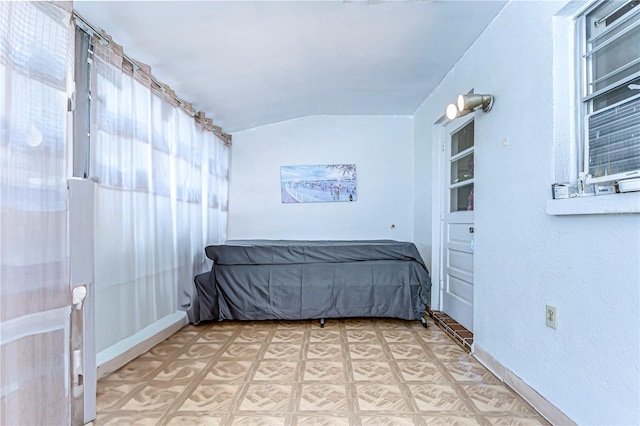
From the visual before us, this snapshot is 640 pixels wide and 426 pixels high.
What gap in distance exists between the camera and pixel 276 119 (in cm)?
407

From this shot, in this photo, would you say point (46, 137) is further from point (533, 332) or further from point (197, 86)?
point (533, 332)

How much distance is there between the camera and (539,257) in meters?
1.59

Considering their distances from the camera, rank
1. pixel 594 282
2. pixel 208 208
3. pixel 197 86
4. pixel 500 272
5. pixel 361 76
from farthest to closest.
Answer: pixel 208 208
pixel 361 76
pixel 197 86
pixel 500 272
pixel 594 282

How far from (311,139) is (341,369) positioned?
9.70 ft

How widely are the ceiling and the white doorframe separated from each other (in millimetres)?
491

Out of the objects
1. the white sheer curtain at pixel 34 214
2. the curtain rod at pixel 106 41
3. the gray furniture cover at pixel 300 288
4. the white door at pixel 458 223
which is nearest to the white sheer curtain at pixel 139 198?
the curtain rod at pixel 106 41

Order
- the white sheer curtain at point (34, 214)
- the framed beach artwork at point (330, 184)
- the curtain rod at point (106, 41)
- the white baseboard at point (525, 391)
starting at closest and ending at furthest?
the white sheer curtain at point (34, 214)
the white baseboard at point (525, 391)
the curtain rod at point (106, 41)
the framed beach artwork at point (330, 184)

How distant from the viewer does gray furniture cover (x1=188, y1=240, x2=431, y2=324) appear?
9.45ft

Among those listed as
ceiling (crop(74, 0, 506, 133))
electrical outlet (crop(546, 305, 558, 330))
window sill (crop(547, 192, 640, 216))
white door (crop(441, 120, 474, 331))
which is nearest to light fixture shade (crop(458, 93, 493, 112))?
ceiling (crop(74, 0, 506, 133))

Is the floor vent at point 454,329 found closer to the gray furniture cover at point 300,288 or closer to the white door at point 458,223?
the white door at point 458,223

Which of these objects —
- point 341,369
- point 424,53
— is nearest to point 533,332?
point 341,369

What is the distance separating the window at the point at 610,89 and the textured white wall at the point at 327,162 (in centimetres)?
273

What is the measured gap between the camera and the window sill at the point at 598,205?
1.10 meters

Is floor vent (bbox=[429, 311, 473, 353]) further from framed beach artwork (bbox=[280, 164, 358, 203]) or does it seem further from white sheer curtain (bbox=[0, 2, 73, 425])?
white sheer curtain (bbox=[0, 2, 73, 425])
